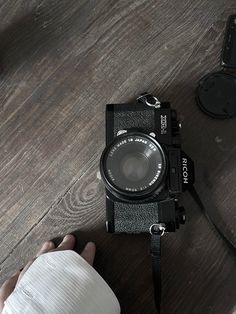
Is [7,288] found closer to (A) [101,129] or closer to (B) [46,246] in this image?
(B) [46,246]

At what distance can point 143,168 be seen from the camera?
0.78 m

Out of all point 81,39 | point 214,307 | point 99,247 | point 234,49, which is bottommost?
point 214,307

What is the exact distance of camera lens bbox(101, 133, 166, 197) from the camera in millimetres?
759

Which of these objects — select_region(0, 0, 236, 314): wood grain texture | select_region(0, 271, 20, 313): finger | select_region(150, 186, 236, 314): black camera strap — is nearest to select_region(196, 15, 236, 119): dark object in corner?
select_region(0, 0, 236, 314): wood grain texture

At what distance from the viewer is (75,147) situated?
0.92 m

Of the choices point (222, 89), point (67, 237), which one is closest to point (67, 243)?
point (67, 237)

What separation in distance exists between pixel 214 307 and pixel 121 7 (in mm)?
610

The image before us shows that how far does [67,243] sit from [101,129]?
0.75 ft

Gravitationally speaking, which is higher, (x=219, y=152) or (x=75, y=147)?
(x=75, y=147)

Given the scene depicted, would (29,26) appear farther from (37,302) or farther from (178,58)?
(37,302)

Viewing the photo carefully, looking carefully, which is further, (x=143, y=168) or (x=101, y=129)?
(x=101, y=129)

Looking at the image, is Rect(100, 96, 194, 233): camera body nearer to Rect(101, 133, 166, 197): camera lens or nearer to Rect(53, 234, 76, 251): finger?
Rect(101, 133, 166, 197): camera lens

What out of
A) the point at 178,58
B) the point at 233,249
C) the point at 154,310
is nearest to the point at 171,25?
the point at 178,58

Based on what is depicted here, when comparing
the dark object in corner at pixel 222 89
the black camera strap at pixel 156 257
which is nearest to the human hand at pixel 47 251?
the black camera strap at pixel 156 257
